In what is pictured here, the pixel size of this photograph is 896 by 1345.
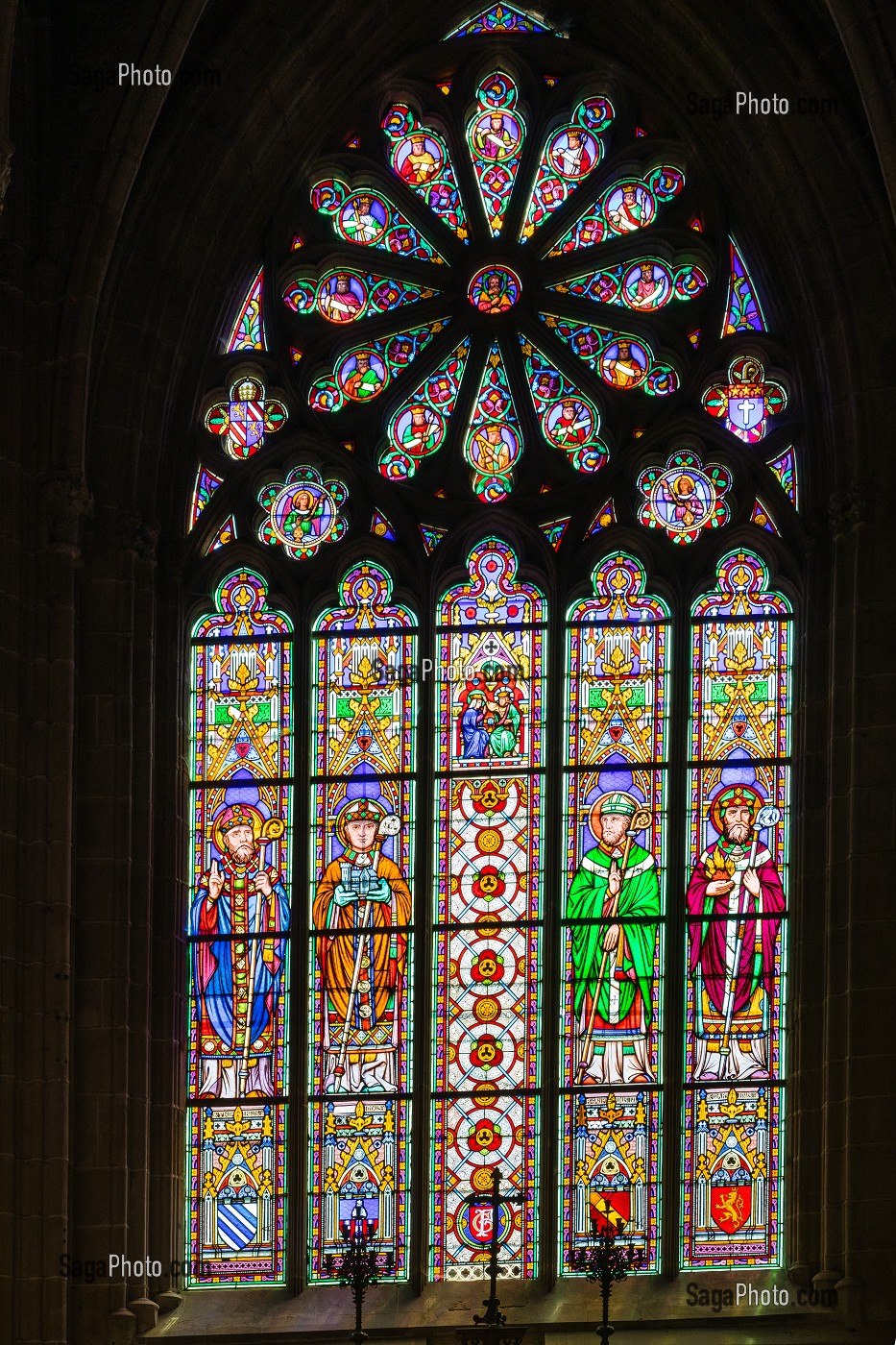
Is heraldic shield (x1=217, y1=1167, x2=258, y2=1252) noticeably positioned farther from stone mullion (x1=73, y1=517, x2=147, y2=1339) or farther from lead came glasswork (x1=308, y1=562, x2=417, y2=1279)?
stone mullion (x1=73, y1=517, x2=147, y2=1339)

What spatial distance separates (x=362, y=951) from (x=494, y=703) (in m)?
2.07

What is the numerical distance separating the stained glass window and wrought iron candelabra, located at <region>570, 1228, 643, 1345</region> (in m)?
0.22

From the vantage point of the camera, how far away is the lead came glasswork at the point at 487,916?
961 inches

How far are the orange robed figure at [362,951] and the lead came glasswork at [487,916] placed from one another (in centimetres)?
32

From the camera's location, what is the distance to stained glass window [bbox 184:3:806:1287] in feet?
80.2

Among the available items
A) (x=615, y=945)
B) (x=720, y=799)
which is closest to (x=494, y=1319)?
(x=615, y=945)

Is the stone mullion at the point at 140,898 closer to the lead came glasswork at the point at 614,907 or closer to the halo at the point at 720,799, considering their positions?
the lead came glasswork at the point at 614,907

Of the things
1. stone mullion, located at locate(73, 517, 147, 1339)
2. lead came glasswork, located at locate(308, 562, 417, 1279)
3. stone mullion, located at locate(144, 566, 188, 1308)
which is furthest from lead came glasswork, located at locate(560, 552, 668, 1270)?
stone mullion, located at locate(73, 517, 147, 1339)

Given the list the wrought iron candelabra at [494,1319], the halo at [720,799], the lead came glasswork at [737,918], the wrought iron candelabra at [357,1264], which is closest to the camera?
the wrought iron candelabra at [357,1264]

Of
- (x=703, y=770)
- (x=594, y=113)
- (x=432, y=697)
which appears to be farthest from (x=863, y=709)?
(x=594, y=113)

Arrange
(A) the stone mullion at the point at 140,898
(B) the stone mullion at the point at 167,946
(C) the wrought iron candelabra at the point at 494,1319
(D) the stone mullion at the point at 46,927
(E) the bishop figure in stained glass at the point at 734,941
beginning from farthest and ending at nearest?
(E) the bishop figure in stained glass at the point at 734,941 → (B) the stone mullion at the point at 167,946 → (A) the stone mullion at the point at 140,898 → (D) the stone mullion at the point at 46,927 → (C) the wrought iron candelabra at the point at 494,1319

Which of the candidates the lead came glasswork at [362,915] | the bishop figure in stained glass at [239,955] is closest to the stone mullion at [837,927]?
the lead came glasswork at [362,915]

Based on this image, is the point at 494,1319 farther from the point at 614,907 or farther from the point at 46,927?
the point at 46,927

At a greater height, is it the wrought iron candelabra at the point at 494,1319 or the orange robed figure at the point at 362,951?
the orange robed figure at the point at 362,951
